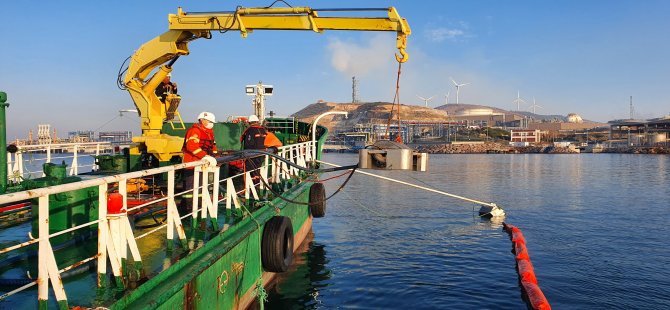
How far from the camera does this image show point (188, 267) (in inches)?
233

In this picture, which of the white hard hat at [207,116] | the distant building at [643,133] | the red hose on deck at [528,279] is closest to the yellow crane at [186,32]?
the white hard hat at [207,116]

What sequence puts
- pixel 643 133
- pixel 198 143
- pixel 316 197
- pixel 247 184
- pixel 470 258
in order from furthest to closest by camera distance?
pixel 643 133, pixel 316 197, pixel 470 258, pixel 247 184, pixel 198 143

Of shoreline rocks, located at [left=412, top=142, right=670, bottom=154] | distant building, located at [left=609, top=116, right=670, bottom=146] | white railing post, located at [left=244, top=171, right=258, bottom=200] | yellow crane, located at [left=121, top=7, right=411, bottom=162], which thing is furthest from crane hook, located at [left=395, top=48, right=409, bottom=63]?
distant building, located at [left=609, top=116, right=670, bottom=146]

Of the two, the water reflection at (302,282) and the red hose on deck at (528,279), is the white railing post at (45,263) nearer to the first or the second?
the water reflection at (302,282)

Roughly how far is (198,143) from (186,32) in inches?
212

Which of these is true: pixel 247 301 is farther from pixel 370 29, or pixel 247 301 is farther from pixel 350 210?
pixel 350 210

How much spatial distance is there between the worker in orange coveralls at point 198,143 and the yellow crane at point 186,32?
3.90m

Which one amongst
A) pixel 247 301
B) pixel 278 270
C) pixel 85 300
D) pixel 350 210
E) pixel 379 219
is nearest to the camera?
pixel 85 300

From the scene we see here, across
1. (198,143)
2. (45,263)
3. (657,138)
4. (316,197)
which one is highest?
(657,138)

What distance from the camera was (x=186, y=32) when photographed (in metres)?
12.3

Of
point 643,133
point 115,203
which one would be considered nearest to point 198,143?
point 115,203

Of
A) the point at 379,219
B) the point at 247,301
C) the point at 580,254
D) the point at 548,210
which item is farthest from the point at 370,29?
the point at 548,210

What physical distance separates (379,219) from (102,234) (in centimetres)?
1912

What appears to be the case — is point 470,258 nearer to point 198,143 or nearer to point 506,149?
point 198,143
